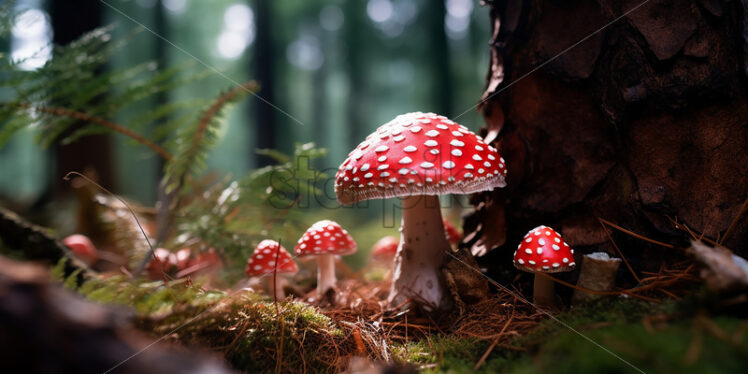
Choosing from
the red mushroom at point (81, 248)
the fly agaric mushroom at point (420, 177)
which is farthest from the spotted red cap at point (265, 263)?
the red mushroom at point (81, 248)

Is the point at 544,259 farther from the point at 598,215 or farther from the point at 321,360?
the point at 321,360

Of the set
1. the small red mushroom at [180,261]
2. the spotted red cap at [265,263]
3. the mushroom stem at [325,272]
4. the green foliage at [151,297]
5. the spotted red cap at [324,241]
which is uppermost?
the green foliage at [151,297]

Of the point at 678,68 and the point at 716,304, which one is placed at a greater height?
the point at 678,68

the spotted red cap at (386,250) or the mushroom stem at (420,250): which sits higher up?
the mushroom stem at (420,250)

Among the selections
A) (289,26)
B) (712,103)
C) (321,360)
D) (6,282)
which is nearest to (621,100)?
(712,103)

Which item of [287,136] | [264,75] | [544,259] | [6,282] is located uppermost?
[6,282]

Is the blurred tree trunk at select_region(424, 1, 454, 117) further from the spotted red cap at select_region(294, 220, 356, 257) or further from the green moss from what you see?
the green moss

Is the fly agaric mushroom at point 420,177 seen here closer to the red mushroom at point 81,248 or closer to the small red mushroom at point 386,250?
the small red mushroom at point 386,250
